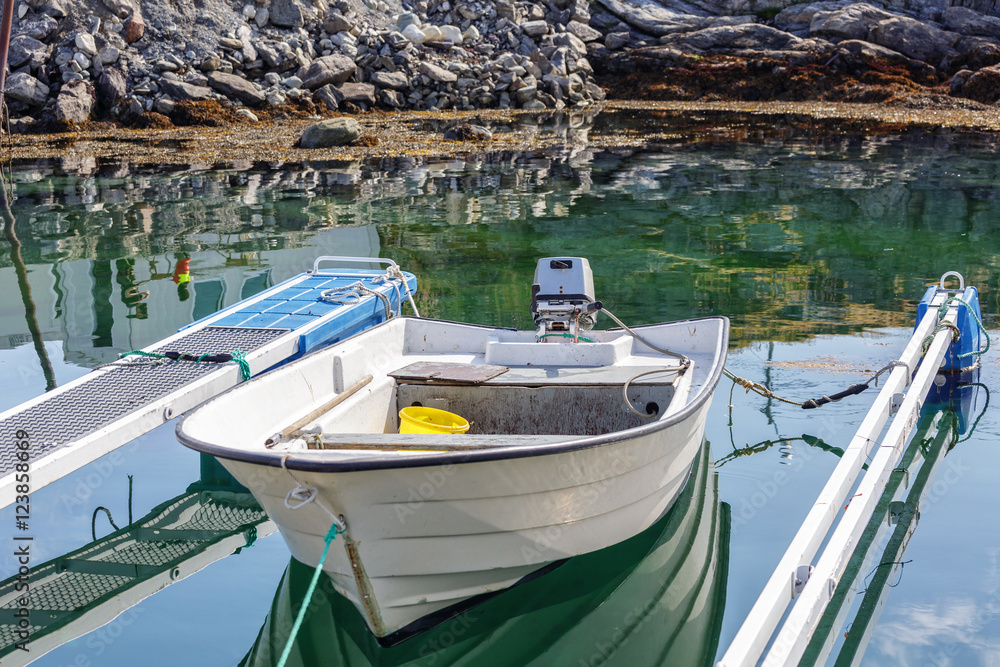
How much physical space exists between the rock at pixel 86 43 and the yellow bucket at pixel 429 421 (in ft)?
98.5

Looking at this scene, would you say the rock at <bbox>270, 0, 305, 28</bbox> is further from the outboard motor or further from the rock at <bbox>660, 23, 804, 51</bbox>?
the outboard motor

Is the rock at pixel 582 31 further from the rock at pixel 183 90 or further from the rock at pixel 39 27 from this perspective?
the rock at pixel 39 27

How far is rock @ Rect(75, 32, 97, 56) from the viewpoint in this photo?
30562mm

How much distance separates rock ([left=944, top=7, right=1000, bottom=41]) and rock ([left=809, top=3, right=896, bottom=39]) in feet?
8.30

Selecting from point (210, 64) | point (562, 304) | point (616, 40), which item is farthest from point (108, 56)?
point (562, 304)

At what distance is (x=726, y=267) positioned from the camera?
11.2m

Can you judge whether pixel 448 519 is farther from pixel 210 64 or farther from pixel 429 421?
pixel 210 64

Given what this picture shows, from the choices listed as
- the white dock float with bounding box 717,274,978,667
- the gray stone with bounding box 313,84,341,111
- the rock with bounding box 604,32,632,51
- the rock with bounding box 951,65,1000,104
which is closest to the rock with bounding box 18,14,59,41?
the gray stone with bounding box 313,84,341,111

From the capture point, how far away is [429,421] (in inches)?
216

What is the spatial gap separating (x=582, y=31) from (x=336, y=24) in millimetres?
12776

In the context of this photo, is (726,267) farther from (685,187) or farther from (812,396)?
(685,187)

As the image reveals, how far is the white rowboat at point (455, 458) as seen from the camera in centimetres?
395

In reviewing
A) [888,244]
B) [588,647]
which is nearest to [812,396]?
[588,647]

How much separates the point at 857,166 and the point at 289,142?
1441cm
